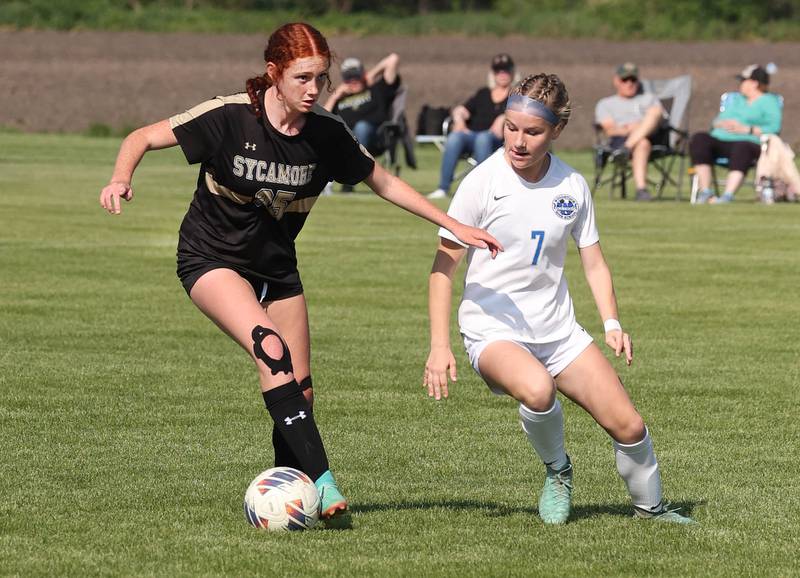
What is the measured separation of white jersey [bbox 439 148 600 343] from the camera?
20.2ft

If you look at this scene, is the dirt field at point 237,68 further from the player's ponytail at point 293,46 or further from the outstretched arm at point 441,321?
the player's ponytail at point 293,46

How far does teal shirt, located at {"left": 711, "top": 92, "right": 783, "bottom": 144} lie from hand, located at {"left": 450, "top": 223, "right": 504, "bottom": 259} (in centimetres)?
1658

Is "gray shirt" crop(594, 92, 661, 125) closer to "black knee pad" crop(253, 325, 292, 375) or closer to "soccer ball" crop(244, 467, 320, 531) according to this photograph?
"black knee pad" crop(253, 325, 292, 375)

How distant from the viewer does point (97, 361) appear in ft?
33.1

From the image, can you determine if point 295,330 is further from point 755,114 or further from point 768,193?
point 768,193

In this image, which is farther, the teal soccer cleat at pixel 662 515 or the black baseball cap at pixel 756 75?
the black baseball cap at pixel 756 75

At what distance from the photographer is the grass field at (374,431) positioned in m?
5.81

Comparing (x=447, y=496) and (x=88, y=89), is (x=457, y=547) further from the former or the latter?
(x=88, y=89)

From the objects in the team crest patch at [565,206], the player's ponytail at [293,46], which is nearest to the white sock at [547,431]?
the team crest patch at [565,206]

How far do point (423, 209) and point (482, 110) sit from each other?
1678 centimetres

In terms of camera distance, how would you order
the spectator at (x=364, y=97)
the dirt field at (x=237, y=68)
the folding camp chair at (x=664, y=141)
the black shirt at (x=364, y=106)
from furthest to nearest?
1. the dirt field at (x=237, y=68)
2. the black shirt at (x=364, y=106)
3. the spectator at (x=364, y=97)
4. the folding camp chair at (x=664, y=141)

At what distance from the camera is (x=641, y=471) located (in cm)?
624

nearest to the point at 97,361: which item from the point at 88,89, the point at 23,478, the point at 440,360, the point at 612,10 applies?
the point at 23,478

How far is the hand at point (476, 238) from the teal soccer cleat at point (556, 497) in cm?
91
